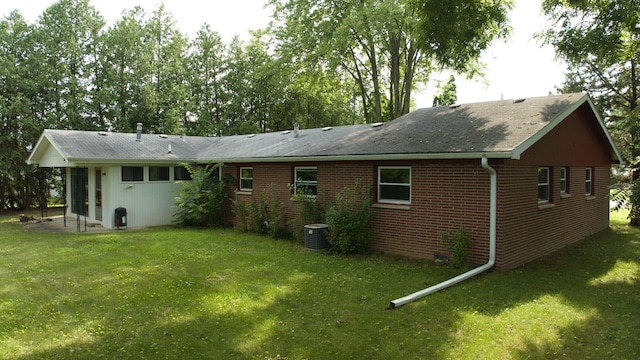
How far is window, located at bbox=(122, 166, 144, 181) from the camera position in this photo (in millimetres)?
15309

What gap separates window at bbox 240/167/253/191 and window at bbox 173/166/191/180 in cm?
321

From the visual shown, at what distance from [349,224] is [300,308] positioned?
159 inches

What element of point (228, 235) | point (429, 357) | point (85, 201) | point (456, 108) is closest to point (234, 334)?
→ point (429, 357)

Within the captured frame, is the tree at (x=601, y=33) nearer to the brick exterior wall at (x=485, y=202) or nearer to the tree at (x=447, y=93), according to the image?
the brick exterior wall at (x=485, y=202)

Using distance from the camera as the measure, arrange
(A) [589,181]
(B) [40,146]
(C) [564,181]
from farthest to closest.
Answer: (B) [40,146] < (A) [589,181] < (C) [564,181]

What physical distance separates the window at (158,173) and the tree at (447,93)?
21263 mm

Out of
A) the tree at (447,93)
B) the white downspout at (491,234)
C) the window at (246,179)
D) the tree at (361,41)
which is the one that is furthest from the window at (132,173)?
the tree at (447,93)

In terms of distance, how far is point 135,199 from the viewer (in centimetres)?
1555

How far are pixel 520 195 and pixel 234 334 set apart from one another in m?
7.09

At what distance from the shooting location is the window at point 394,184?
1020 cm

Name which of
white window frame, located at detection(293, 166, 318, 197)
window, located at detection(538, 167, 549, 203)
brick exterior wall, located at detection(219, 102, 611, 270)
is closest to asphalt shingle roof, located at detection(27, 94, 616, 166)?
brick exterior wall, located at detection(219, 102, 611, 270)

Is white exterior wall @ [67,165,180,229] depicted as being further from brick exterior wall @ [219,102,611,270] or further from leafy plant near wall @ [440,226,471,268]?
leafy plant near wall @ [440,226,471,268]

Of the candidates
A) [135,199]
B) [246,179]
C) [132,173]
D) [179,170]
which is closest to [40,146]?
[132,173]

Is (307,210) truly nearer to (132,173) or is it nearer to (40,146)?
(132,173)
